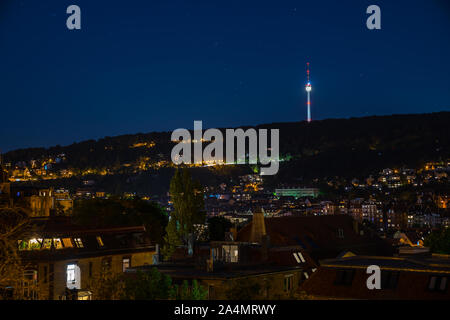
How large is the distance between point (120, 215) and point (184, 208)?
7.35m

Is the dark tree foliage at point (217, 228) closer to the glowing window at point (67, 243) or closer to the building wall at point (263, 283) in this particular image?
the glowing window at point (67, 243)

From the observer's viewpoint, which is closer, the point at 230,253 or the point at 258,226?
the point at 230,253

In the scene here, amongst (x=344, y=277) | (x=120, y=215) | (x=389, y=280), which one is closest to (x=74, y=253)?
(x=344, y=277)

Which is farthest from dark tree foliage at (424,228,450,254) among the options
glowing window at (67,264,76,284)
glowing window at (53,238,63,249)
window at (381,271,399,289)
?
glowing window at (53,238,63,249)

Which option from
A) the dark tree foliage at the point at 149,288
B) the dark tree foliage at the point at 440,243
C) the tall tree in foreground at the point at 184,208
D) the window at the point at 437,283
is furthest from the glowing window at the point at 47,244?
the dark tree foliage at the point at 440,243

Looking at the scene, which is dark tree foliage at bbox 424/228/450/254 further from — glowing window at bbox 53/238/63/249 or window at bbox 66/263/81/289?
glowing window at bbox 53/238/63/249

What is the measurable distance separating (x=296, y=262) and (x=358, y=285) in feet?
47.3

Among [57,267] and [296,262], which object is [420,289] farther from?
[57,267]

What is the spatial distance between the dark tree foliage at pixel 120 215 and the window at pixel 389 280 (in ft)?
116

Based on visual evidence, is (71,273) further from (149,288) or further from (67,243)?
(149,288)

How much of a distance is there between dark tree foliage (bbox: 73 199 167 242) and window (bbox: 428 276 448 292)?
123 feet

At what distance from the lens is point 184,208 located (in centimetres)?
6116

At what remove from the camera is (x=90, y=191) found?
191875 mm
